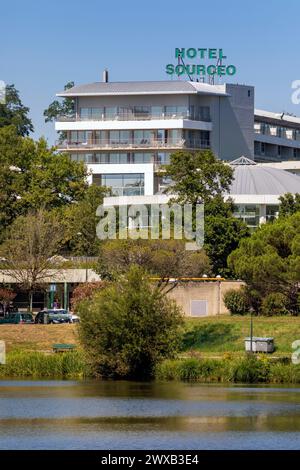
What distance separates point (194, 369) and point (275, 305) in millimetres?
18721

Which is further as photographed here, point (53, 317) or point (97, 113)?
point (97, 113)

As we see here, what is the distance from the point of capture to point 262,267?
87312mm

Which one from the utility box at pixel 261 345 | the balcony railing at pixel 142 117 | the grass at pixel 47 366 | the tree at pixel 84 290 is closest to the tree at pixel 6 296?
the tree at pixel 84 290

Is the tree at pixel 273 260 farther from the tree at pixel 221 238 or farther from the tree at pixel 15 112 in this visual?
the tree at pixel 15 112

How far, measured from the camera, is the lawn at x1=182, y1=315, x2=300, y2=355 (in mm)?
85312

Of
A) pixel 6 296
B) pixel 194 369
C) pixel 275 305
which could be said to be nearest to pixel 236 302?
pixel 275 305

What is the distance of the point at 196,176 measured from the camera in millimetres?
116562

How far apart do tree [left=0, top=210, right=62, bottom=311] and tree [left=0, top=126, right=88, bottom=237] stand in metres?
17.7

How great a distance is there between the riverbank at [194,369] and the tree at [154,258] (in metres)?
20.6

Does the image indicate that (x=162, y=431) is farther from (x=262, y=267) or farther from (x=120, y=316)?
(x=262, y=267)

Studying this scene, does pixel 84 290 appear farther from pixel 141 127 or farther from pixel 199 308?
pixel 141 127

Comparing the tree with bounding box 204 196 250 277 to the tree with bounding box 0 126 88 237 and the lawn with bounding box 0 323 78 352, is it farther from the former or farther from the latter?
the tree with bounding box 0 126 88 237

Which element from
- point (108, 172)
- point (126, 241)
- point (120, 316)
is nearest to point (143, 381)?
point (120, 316)

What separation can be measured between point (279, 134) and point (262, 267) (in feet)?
341
